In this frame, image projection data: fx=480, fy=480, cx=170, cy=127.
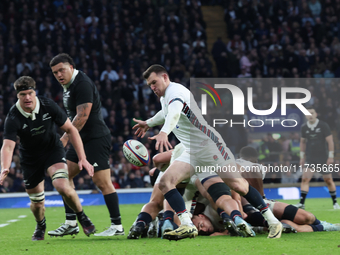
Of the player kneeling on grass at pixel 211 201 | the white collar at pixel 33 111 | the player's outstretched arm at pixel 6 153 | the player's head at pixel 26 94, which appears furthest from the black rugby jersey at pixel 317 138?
the player's outstretched arm at pixel 6 153

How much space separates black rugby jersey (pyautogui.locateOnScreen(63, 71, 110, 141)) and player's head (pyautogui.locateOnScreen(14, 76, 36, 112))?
1.94 feet

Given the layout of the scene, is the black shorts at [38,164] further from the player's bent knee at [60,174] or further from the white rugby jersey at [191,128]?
the white rugby jersey at [191,128]

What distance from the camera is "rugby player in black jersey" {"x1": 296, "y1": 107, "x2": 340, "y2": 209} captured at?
1074cm

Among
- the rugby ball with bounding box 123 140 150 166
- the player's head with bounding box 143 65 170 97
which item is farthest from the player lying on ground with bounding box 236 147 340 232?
the player's head with bounding box 143 65 170 97

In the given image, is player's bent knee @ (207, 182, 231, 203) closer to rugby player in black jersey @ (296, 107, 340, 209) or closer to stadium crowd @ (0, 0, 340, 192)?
rugby player in black jersey @ (296, 107, 340, 209)

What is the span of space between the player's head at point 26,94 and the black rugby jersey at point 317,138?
283 inches

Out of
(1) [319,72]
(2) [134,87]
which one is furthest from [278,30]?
(2) [134,87]

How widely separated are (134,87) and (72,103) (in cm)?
1054

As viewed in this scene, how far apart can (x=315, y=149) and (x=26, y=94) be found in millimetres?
7572

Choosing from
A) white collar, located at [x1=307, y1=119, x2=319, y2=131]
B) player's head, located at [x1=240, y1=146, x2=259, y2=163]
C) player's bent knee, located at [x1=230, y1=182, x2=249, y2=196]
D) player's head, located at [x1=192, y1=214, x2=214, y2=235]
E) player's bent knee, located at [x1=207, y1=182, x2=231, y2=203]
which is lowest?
player's head, located at [x1=192, y1=214, x2=214, y2=235]

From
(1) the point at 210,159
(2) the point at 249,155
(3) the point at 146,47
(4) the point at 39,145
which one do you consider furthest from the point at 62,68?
(3) the point at 146,47

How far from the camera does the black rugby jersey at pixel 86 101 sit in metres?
5.90

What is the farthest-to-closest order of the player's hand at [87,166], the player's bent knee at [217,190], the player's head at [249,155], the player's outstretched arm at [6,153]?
the player's head at [249,155]
the player's bent knee at [217,190]
the player's outstretched arm at [6,153]
the player's hand at [87,166]

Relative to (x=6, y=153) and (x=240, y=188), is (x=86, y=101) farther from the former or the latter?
(x=240, y=188)
